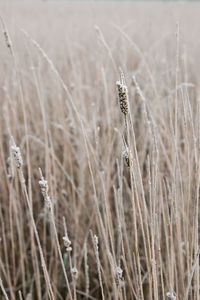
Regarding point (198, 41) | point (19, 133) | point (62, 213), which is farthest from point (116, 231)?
point (198, 41)

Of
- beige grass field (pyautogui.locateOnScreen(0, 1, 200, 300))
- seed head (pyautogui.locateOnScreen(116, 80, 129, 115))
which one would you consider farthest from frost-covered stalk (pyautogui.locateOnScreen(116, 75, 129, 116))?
beige grass field (pyautogui.locateOnScreen(0, 1, 200, 300))

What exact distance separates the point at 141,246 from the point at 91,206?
19cm

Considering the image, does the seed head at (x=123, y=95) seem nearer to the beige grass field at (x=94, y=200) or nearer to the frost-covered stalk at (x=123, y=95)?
the frost-covered stalk at (x=123, y=95)

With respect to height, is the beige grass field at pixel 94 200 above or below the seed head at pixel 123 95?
below

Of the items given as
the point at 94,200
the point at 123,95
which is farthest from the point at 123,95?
the point at 94,200

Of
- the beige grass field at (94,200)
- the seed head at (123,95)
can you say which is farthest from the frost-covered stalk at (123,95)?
the beige grass field at (94,200)

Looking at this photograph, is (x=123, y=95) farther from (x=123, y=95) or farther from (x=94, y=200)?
(x=94, y=200)

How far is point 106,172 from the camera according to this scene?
94 cm

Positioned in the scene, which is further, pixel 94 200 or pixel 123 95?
pixel 94 200

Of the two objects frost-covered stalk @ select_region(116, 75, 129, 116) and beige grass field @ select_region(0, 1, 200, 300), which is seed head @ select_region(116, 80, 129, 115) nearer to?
frost-covered stalk @ select_region(116, 75, 129, 116)

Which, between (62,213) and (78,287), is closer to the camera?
(78,287)

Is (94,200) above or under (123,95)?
under

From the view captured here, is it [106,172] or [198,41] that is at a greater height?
[198,41]

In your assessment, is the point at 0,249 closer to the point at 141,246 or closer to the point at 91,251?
the point at 91,251
